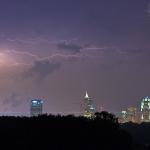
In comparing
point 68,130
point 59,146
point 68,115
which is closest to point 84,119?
point 68,115

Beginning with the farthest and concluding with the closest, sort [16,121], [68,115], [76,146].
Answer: [68,115]
[16,121]
[76,146]

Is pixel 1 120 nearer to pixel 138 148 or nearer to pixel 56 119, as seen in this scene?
pixel 56 119

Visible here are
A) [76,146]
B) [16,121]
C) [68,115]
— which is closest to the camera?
[76,146]

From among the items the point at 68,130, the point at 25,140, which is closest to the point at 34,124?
the point at 68,130

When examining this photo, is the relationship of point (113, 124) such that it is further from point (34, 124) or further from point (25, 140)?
point (25, 140)

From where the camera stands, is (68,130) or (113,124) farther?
(113,124)

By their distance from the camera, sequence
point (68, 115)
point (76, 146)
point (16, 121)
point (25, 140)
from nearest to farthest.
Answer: point (25, 140) < point (76, 146) < point (16, 121) < point (68, 115)
